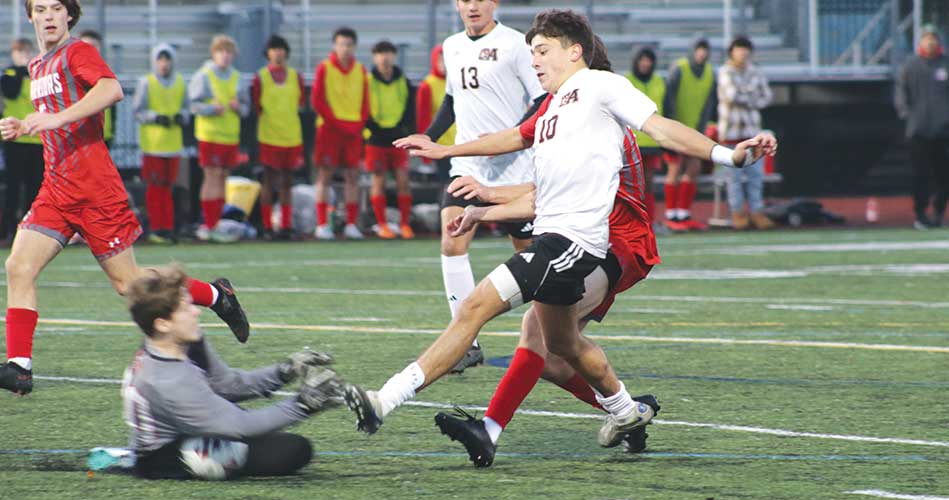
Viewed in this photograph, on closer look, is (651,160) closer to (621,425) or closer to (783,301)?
(783,301)

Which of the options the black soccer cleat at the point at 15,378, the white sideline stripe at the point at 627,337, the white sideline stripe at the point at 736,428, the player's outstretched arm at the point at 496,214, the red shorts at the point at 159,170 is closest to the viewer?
the player's outstretched arm at the point at 496,214

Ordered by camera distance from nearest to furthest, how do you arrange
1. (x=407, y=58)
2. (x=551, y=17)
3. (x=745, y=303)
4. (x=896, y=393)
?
(x=551, y=17) → (x=896, y=393) → (x=745, y=303) → (x=407, y=58)

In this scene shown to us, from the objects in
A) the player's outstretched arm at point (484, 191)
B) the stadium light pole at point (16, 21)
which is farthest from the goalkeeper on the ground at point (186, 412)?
the stadium light pole at point (16, 21)

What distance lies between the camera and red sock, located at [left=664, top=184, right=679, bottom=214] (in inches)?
856

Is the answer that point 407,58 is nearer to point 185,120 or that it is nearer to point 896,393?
point 185,120

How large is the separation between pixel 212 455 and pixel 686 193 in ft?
54.5

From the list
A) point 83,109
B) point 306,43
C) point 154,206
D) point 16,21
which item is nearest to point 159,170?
point 154,206

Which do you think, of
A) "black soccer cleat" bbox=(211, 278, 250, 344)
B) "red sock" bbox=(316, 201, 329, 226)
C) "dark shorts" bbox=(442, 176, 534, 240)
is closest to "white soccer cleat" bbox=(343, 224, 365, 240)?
"red sock" bbox=(316, 201, 329, 226)

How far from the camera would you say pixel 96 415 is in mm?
7266

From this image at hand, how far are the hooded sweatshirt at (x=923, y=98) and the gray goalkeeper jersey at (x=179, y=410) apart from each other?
17.0m

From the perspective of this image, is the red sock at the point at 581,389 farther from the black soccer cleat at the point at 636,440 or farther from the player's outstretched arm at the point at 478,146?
the player's outstretched arm at the point at 478,146

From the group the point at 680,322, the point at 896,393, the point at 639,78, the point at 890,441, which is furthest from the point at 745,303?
the point at 639,78

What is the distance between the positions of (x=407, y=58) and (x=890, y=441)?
65.3 feet

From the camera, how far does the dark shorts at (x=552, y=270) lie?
20.0ft
